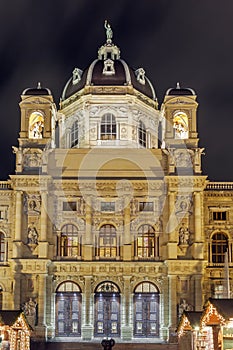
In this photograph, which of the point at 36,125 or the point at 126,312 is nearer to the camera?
the point at 126,312

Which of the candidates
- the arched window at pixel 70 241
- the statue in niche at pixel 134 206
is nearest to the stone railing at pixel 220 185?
the statue in niche at pixel 134 206

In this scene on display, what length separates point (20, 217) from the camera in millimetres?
61000

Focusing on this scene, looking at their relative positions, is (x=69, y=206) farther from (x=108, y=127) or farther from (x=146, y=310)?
(x=108, y=127)

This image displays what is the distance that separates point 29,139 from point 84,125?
22.5ft

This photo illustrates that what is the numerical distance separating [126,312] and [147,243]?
17.0 ft

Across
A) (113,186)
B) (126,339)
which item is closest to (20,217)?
(113,186)

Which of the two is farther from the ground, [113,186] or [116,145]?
[116,145]

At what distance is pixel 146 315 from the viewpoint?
60.5 metres

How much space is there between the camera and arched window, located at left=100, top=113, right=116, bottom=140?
68375mm

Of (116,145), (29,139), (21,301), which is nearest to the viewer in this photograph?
(21,301)

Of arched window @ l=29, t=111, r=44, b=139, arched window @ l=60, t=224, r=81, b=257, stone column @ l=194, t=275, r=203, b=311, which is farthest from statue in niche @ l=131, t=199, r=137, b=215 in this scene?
arched window @ l=29, t=111, r=44, b=139

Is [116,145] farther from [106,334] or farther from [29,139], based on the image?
[106,334]

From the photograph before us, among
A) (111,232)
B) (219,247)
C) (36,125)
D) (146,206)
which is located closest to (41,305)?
(111,232)

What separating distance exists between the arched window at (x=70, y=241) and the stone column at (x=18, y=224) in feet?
10.5
